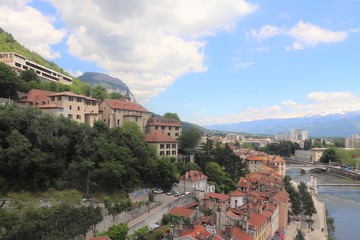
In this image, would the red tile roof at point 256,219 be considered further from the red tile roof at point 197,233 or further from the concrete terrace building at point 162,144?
the concrete terrace building at point 162,144

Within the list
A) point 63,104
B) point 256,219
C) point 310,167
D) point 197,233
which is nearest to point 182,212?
point 256,219

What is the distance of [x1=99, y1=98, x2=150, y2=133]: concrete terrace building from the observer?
41.2 meters

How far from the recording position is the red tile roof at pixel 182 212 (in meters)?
27.0

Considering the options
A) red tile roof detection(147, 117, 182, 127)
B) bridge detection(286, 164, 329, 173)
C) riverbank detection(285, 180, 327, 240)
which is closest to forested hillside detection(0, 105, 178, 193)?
red tile roof detection(147, 117, 182, 127)

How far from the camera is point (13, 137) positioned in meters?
23.6

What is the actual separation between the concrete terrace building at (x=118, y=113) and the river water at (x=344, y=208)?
26.2 m

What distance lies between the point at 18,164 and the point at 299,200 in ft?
96.4

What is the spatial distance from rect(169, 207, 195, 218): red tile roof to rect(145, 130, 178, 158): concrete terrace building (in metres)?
12.4

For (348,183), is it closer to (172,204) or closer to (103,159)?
(172,204)

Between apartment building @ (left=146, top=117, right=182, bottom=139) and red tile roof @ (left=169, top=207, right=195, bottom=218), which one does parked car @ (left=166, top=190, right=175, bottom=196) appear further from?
apartment building @ (left=146, top=117, right=182, bottom=139)

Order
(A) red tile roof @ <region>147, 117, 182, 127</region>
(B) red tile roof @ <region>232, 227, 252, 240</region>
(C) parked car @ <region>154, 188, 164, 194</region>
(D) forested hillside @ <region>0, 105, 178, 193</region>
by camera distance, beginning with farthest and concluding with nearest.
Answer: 1. (A) red tile roof @ <region>147, 117, 182, 127</region>
2. (C) parked car @ <region>154, 188, 164, 194</region>
3. (D) forested hillside @ <region>0, 105, 178, 193</region>
4. (B) red tile roof @ <region>232, 227, 252, 240</region>

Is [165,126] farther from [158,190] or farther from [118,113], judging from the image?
[158,190]

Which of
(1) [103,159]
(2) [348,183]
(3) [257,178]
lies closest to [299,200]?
(3) [257,178]

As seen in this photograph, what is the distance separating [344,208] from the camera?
157ft
